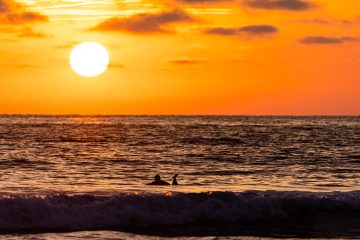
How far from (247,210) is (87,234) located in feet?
24.3

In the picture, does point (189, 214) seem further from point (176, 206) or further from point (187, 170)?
point (187, 170)

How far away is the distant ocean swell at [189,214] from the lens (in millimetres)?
25047

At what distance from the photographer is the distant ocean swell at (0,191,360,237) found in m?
25.0

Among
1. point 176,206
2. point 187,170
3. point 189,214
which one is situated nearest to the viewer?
point 189,214

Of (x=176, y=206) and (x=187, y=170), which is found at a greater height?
(x=187, y=170)

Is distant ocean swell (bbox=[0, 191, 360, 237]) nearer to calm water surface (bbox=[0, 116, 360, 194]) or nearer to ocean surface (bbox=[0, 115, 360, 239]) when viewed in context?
ocean surface (bbox=[0, 115, 360, 239])

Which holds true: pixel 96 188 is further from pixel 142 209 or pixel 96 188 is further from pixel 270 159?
Answer: pixel 270 159

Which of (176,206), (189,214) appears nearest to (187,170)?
(176,206)

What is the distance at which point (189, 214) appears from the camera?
1065 inches

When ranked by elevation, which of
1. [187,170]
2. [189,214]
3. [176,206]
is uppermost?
[187,170]

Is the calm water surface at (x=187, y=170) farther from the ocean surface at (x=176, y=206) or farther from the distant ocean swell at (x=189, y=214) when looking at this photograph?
the distant ocean swell at (x=189, y=214)

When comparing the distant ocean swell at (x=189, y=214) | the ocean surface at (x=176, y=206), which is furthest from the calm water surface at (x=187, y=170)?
the distant ocean swell at (x=189, y=214)

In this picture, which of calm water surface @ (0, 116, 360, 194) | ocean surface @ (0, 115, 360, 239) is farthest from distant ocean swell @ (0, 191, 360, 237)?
calm water surface @ (0, 116, 360, 194)

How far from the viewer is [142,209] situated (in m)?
26.9
